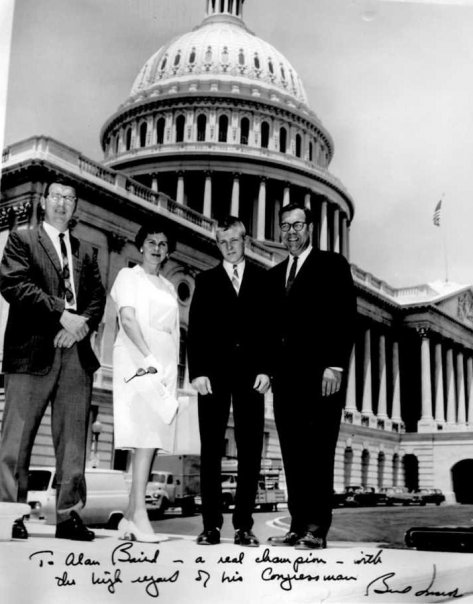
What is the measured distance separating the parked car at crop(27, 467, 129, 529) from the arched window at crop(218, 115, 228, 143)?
43.4 m

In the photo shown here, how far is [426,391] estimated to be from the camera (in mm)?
25578

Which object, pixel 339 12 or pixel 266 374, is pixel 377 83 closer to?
pixel 339 12

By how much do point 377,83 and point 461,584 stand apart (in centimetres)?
731

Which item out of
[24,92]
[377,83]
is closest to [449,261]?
[377,83]

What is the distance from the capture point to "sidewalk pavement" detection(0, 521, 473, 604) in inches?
283

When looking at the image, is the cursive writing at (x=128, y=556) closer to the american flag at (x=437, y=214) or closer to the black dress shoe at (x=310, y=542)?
the black dress shoe at (x=310, y=542)

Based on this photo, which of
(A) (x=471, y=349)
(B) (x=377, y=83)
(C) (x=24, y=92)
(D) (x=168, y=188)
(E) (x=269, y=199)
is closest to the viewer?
(C) (x=24, y=92)

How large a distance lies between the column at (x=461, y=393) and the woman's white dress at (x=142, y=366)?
48.6 ft

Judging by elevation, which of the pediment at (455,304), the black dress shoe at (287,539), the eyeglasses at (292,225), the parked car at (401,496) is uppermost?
the pediment at (455,304)

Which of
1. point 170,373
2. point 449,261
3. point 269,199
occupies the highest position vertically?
point 269,199

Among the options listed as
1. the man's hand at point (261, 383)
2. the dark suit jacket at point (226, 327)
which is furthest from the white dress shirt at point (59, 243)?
the man's hand at point (261, 383)

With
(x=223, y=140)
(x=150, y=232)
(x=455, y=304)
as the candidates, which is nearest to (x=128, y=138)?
(x=223, y=140)

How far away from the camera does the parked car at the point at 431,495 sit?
17381 millimetres

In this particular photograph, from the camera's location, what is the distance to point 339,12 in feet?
34.2
